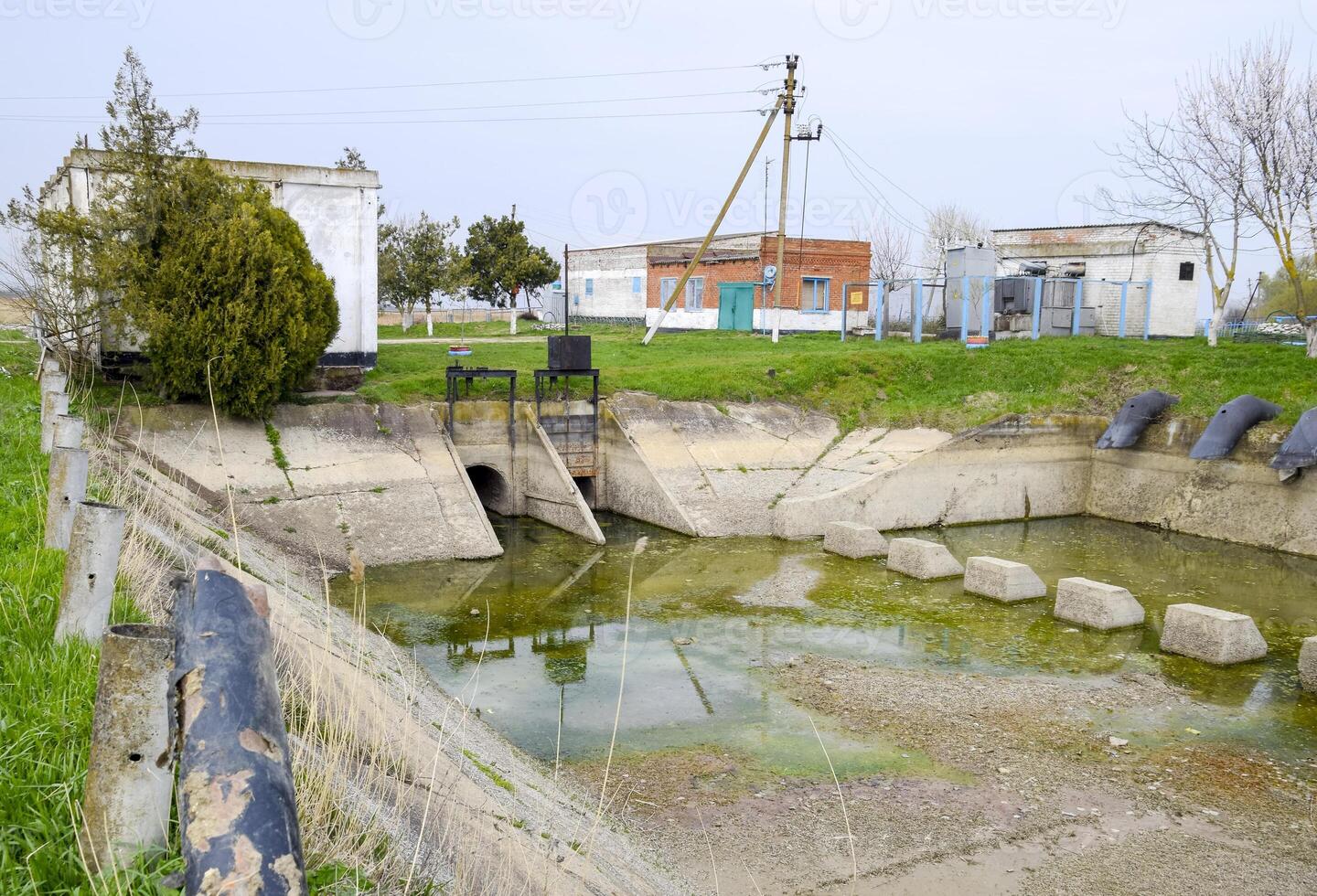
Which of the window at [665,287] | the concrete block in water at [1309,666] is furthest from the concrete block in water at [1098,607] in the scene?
the window at [665,287]

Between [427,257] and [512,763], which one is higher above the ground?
[427,257]

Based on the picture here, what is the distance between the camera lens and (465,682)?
10234 millimetres

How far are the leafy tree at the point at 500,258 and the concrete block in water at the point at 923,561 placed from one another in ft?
80.6

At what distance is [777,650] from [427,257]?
87.9 feet

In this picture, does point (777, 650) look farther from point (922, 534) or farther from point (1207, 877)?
point (922, 534)

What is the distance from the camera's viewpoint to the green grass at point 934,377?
20141mm

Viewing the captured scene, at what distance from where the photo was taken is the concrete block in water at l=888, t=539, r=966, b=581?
1488 cm

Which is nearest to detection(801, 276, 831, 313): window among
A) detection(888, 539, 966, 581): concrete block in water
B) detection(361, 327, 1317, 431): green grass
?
detection(361, 327, 1317, 431): green grass

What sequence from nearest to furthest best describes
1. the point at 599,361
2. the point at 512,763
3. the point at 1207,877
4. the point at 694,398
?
the point at 1207,877, the point at 512,763, the point at 694,398, the point at 599,361

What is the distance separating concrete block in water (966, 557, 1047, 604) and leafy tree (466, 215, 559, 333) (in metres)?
25.9

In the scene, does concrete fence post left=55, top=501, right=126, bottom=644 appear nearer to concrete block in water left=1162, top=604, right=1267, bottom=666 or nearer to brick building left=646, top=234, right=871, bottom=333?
concrete block in water left=1162, top=604, right=1267, bottom=666

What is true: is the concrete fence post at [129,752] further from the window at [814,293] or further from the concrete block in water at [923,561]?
the window at [814,293]

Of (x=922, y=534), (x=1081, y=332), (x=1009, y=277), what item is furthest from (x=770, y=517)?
(x=1081, y=332)

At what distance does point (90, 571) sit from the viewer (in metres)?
4.36
